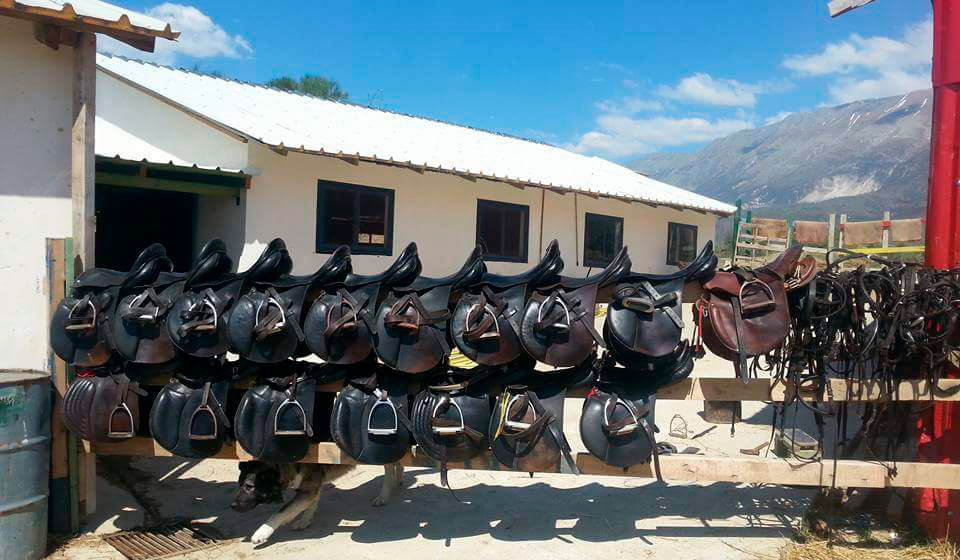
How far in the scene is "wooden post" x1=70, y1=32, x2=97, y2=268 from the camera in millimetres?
4082

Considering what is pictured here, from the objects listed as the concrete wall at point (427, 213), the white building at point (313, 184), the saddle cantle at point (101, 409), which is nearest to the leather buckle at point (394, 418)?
the saddle cantle at point (101, 409)

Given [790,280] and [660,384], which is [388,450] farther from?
[790,280]

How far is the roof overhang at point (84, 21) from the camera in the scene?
3.75 metres

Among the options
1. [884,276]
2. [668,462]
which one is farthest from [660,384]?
[884,276]

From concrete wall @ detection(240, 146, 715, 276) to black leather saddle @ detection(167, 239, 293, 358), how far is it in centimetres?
617

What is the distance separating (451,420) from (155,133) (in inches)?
359

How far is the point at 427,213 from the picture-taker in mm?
12008

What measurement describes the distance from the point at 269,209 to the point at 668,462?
7746 millimetres

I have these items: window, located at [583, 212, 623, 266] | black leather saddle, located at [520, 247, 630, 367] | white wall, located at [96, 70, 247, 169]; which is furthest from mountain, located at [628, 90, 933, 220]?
black leather saddle, located at [520, 247, 630, 367]

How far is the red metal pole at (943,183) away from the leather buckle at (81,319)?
5.01 meters

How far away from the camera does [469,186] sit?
12.6m

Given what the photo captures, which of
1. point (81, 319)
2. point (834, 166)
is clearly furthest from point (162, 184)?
point (834, 166)

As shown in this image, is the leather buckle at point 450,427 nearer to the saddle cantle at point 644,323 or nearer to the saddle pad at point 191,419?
the saddle cantle at point 644,323

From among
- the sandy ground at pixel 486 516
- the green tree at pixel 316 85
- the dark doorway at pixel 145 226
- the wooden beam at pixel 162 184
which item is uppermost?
the green tree at pixel 316 85
